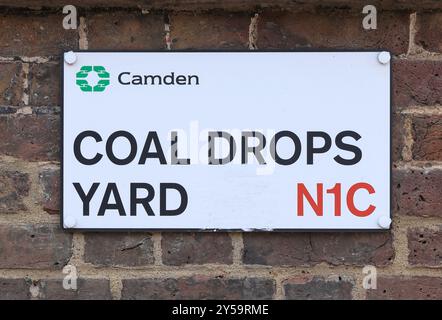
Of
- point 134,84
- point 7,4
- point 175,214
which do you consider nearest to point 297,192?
point 175,214

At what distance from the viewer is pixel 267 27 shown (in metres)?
1.62

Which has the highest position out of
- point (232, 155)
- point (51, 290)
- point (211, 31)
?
point (211, 31)

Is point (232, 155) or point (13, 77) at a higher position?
point (13, 77)

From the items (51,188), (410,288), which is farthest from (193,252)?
(410,288)

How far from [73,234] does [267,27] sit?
1.84 feet

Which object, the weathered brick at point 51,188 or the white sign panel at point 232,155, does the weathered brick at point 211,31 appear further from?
the weathered brick at point 51,188

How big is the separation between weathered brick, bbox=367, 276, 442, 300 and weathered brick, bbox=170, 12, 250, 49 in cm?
54

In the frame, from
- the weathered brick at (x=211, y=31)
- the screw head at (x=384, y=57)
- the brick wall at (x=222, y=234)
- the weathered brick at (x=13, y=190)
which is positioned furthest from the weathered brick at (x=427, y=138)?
the weathered brick at (x=13, y=190)

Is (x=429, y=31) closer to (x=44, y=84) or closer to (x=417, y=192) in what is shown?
(x=417, y=192)

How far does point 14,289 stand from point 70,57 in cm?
47

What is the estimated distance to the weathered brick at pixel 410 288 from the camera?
161 centimetres

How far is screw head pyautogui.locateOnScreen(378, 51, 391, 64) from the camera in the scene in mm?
1600

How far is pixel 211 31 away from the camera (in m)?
1.62

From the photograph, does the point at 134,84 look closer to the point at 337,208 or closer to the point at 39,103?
the point at 39,103
